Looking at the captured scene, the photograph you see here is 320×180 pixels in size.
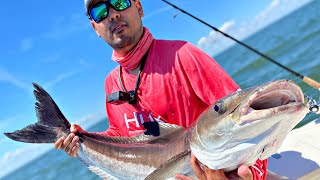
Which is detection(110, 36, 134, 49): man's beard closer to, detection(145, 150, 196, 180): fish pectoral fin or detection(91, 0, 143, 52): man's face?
detection(91, 0, 143, 52): man's face

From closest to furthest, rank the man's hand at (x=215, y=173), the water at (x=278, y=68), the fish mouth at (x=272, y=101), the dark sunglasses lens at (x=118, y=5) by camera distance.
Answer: the fish mouth at (x=272, y=101)
the man's hand at (x=215, y=173)
the dark sunglasses lens at (x=118, y=5)
the water at (x=278, y=68)

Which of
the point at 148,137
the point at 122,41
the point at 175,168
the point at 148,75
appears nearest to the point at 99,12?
the point at 122,41

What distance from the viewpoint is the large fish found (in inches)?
73.1

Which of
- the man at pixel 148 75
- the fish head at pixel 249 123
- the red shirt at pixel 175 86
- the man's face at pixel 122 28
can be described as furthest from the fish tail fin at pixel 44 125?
the fish head at pixel 249 123

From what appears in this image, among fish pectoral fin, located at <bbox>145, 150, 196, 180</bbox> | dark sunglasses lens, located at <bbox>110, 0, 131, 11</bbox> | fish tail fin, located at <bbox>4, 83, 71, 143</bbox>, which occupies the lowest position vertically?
fish pectoral fin, located at <bbox>145, 150, 196, 180</bbox>

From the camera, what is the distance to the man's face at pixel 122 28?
3510 millimetres

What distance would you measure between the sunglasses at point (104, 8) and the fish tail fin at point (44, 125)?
93 centimetres

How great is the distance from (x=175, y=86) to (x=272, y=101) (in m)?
1.48

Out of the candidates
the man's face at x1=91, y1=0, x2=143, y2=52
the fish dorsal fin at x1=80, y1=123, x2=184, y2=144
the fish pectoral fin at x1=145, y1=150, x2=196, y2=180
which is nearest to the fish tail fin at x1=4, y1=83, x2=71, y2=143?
the fish dorsal fin at x1=80, y1=123, x2=184, y2=144

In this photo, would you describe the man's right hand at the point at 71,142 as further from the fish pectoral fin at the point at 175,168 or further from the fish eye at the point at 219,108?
the fish eye at the point at 219,108

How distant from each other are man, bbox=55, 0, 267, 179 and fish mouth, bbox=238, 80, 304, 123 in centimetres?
109

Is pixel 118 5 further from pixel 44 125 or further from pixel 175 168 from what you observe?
pixel 175 168

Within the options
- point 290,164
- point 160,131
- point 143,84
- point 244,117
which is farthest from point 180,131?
point 290,164

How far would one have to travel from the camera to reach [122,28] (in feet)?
11.5
